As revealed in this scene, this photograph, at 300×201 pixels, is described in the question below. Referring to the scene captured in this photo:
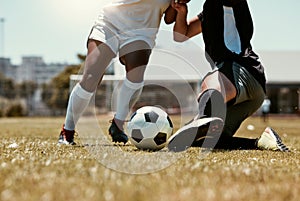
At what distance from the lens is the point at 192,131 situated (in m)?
4.59

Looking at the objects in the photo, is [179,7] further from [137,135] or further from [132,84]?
[137,135]

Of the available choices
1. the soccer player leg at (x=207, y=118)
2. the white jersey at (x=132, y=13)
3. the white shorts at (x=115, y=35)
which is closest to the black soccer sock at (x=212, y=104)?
the soccer player leg at (x=207, y=118)

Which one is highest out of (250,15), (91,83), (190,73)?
(250,15)

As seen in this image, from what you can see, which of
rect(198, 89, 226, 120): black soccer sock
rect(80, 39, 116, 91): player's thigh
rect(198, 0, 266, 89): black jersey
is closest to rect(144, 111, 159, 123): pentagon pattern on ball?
rect(198, 89, 226, 120): black soccer sock

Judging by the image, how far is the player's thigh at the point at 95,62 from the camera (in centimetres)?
503

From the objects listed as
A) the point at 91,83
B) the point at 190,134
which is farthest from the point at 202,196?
the point at 91,83

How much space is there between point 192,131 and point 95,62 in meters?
1.24

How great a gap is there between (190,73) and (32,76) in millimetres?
22902

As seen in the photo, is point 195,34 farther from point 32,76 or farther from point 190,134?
point 32,76

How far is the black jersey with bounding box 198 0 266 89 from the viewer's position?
5312mm

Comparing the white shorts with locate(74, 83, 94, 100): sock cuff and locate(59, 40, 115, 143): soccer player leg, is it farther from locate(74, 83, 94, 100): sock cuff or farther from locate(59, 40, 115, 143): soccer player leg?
locate(74, 83, 94, 100): sock cuff

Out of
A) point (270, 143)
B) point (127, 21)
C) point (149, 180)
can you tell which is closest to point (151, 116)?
point (127, 21)

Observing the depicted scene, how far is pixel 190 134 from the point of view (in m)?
4.60

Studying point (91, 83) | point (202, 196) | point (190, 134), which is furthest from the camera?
point (91, 83)
